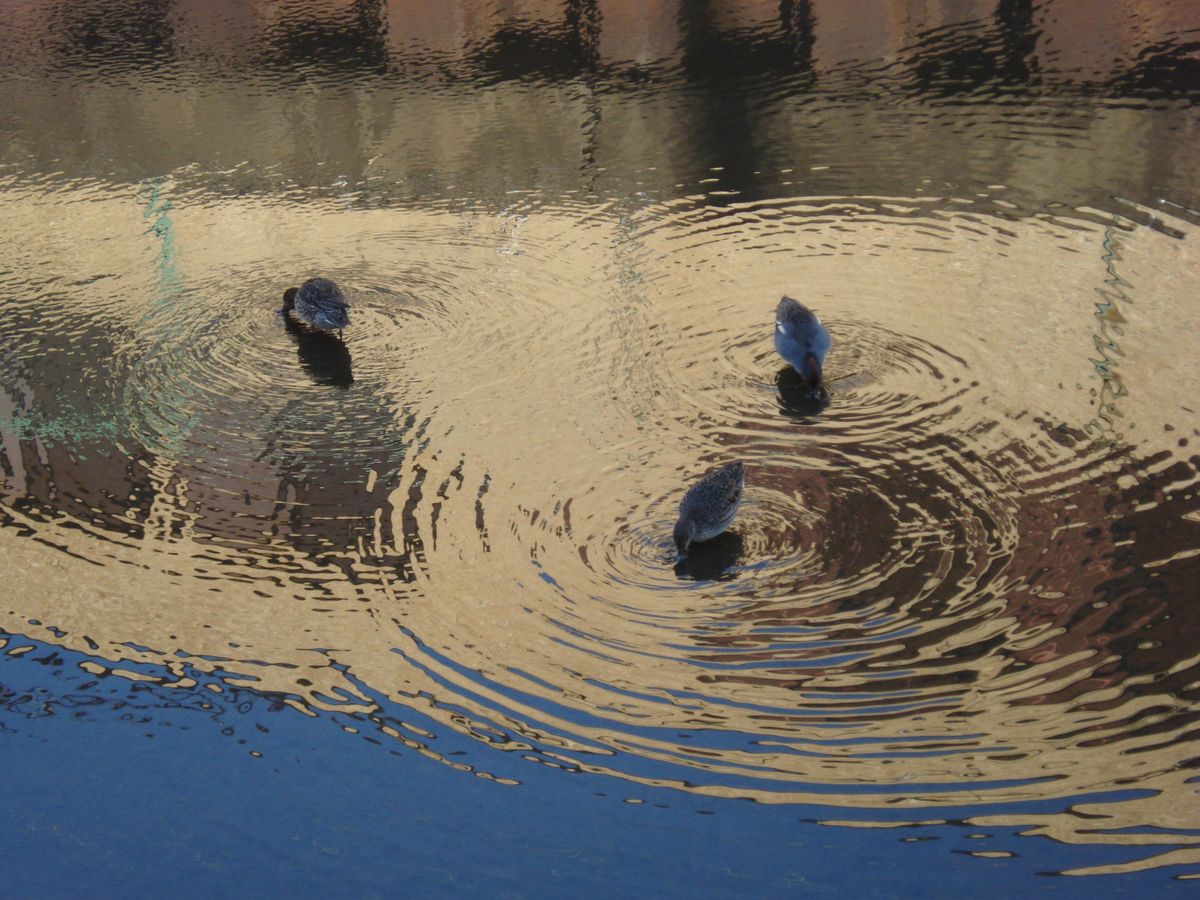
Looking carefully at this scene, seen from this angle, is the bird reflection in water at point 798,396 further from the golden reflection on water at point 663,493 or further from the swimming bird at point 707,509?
the swimming bird at point 707,509

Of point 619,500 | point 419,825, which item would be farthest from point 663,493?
point 419,825

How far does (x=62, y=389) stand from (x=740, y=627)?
12.5 feet

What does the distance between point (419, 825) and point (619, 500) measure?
1723mm

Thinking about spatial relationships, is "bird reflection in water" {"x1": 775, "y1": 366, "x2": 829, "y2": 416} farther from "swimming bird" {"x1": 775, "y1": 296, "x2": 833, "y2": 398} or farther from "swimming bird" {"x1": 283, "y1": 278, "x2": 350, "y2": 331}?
Result: "swimming bird" {"x1": 283, "y1": 278, "x2": 350, "y2": 331}

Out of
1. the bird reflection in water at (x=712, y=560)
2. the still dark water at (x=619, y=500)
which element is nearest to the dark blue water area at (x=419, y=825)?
the still dark water at (x=619, y=500)

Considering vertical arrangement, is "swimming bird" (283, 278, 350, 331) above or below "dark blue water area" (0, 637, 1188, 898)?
→ above

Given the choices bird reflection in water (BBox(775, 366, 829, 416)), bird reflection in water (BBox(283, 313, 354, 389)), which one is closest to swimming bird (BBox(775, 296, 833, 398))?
bird reflection in water (BBox(775, 366, 829, 416))

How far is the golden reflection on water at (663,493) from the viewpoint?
3867 mm

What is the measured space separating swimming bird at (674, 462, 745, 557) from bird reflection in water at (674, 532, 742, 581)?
0.05 metres

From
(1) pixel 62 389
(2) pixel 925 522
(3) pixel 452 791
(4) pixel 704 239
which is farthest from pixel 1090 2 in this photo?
(3) pixel 452 791

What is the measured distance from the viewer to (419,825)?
361cm

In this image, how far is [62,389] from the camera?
6.40 m

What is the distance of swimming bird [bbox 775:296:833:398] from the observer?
223 inches

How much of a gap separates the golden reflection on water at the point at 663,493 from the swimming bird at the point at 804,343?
0.14 meters
